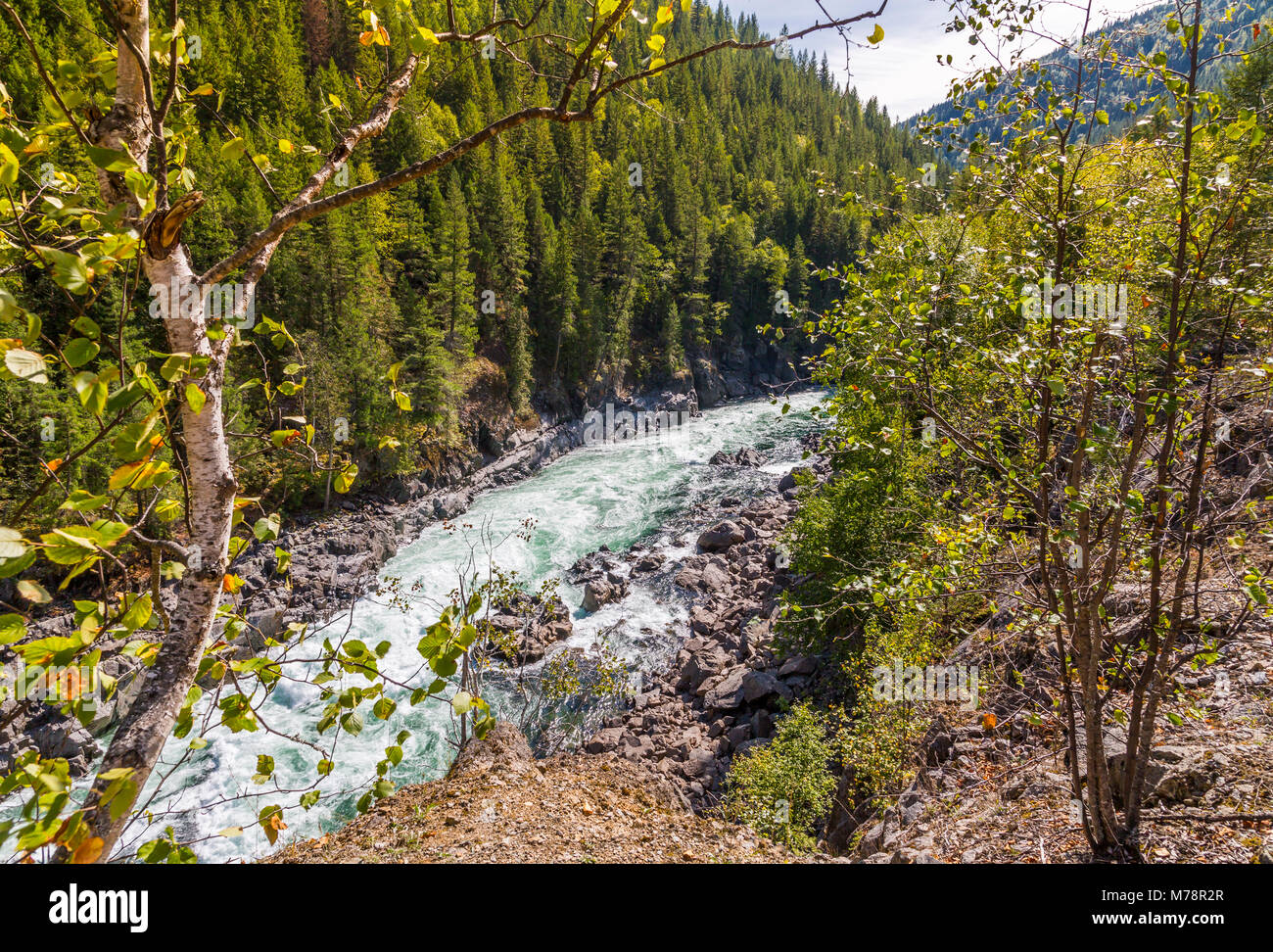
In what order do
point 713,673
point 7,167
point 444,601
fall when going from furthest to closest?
point 444,601, point 713,673, point 7,167

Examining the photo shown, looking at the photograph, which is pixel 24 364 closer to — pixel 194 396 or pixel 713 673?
pixel 194 396

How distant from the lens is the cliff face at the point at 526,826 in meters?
4.32

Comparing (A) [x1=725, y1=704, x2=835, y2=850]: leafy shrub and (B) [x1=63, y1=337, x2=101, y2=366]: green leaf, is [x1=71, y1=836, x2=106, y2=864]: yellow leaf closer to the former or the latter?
(B) [x1=63, y1=337, x2=101, y2=366]: green leaf

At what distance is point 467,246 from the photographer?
91.5ft

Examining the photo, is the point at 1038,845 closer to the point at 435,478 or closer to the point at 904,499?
the point at 904,499

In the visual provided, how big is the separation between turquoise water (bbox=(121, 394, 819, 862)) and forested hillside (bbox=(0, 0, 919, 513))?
13.1ft

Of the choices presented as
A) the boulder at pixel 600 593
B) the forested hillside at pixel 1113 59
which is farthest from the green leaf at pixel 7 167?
the boulder at pixel 600 593

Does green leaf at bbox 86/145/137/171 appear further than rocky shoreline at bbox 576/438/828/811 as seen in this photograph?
No

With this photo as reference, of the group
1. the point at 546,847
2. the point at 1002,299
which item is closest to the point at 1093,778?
the point at 1002,299

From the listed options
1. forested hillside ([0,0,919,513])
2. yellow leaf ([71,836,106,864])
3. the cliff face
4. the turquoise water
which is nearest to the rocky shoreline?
the turquoise water

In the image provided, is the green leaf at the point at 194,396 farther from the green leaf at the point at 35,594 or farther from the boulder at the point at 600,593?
the boulder at the point at 600,593

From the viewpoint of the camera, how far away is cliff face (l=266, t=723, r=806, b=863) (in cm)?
432

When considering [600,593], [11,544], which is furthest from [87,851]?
[600,593]

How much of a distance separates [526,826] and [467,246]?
27665 millimetres
